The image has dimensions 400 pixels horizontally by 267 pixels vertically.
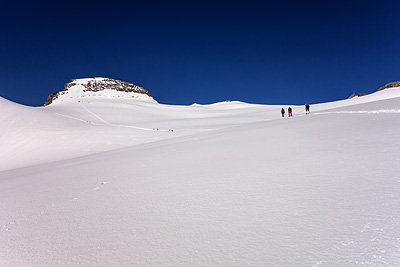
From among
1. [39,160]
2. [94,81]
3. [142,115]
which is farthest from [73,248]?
[94,81]

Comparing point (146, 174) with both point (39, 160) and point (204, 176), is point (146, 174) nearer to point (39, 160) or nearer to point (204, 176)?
point (204, 176)

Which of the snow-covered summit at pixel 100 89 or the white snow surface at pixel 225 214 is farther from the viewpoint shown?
the snow-covered summit at pixel 100 89

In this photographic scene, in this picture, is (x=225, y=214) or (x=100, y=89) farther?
(x=100, y=89)

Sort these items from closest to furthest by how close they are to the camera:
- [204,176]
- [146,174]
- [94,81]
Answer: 1. [204,176]
2. [146,174]
3. [94,81]

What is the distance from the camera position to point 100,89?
2830 inches

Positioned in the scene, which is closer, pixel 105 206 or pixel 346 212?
pixel 346 212

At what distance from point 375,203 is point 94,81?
88.1m

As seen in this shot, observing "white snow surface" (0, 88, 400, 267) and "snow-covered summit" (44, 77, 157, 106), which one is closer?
"white snow surface" (0, 88, 400, 267)

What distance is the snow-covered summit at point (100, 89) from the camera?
67.9 m

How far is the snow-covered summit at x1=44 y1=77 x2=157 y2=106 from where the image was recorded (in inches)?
2675

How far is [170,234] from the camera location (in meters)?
2.41

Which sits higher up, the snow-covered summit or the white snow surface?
the snow-covered summit

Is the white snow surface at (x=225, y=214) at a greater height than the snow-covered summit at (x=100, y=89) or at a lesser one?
lesser

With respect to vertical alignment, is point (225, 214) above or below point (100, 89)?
below
